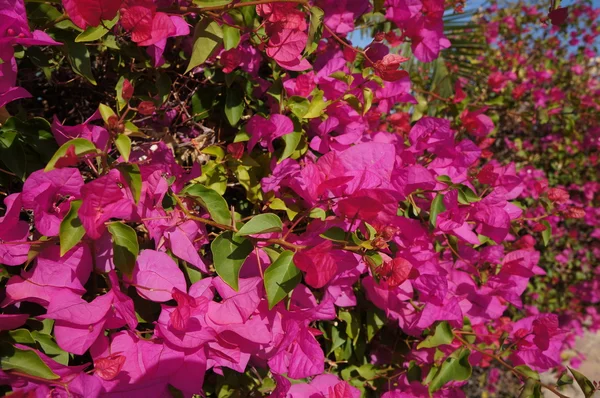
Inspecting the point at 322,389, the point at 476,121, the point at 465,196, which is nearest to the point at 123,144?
the point at 322,389

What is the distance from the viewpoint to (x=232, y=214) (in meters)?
0.85

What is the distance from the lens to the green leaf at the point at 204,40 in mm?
856

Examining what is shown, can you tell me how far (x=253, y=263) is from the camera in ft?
2.81

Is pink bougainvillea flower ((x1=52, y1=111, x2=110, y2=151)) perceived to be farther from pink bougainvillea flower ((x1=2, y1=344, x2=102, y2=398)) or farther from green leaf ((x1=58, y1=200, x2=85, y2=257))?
pink bougainvillea flower ((x1=2, y1=344, x2=102, y2=398))

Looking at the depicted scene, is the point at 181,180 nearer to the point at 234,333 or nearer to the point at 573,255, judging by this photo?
the point at 234,333

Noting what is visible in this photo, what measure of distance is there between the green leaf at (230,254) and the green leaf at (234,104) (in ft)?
1.21

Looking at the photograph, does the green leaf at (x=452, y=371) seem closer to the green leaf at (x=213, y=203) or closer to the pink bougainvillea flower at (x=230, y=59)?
the green leaf at (x=213, y=203)

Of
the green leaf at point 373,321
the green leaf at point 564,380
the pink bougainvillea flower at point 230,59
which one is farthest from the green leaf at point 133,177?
the green leaf at point 564,380

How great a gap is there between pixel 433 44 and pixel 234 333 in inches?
35.7

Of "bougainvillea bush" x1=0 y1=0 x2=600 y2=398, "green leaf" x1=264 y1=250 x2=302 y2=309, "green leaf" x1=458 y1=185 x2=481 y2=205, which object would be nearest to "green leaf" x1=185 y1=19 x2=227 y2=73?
"bougainvillea bush" x1=0 y1=0 x2=600 y2=398

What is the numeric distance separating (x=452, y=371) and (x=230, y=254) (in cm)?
68

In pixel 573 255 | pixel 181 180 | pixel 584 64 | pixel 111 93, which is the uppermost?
pixel 584 64

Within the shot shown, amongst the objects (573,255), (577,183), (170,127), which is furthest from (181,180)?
(573,255)

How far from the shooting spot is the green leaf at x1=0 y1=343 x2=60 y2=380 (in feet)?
2.24
